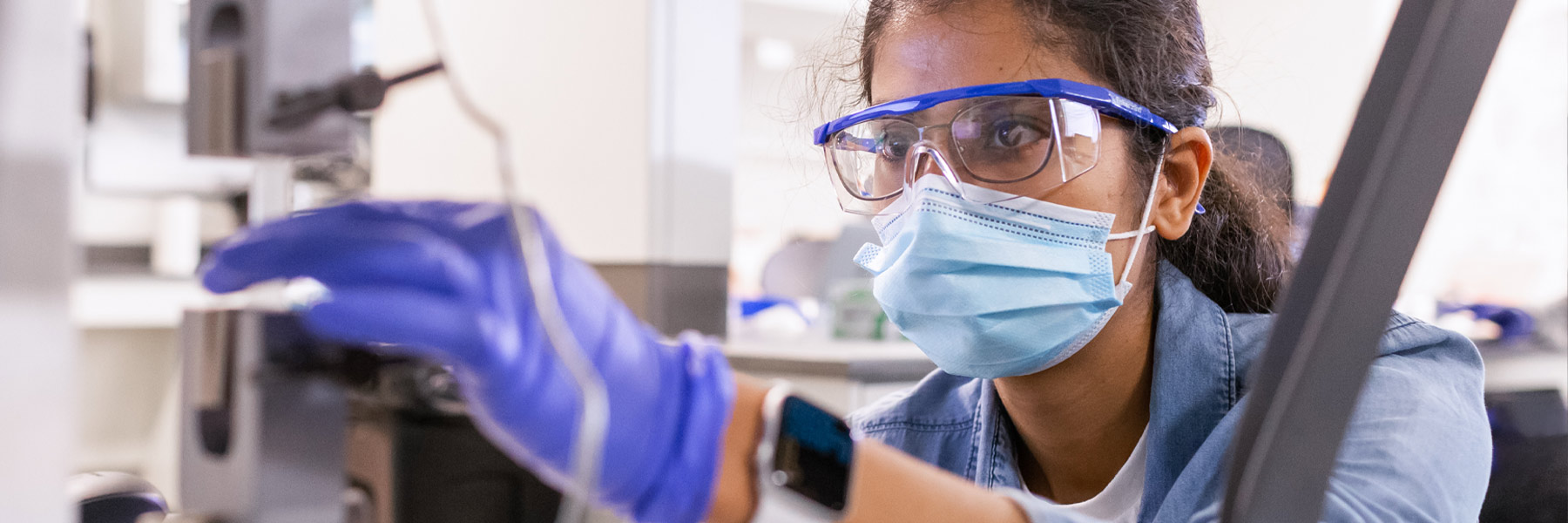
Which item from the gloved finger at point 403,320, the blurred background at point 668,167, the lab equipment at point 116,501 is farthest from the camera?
the blurred background at point 668,167

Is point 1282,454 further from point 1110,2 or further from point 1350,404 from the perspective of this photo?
point 1110,2

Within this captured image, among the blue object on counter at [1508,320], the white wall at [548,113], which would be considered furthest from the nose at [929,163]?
the blue object on counter at [1508,320]

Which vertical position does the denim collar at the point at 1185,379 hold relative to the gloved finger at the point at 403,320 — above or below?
below

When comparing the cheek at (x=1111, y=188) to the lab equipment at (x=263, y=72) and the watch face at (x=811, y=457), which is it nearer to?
the watch face at (x=811, y=457)

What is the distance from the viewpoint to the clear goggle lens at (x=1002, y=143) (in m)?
0.98

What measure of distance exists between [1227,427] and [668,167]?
122cm

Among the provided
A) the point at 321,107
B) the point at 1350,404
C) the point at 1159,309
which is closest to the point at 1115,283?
the point at 1159,309

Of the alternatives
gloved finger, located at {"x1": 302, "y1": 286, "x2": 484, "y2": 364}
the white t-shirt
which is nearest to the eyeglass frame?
the white t-shirt

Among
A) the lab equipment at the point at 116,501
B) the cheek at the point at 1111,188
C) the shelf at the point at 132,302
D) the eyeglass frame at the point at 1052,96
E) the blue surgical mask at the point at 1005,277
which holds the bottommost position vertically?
the shelf at the point at 132,302

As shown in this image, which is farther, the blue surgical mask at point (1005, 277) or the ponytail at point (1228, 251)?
the ponytail at point (1228, 251)

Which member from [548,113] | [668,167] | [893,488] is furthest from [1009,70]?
[548,113]

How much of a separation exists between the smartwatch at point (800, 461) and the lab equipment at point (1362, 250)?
0.21 m

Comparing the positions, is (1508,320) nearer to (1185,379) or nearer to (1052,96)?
(1185,379)

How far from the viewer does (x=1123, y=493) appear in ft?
3.41
